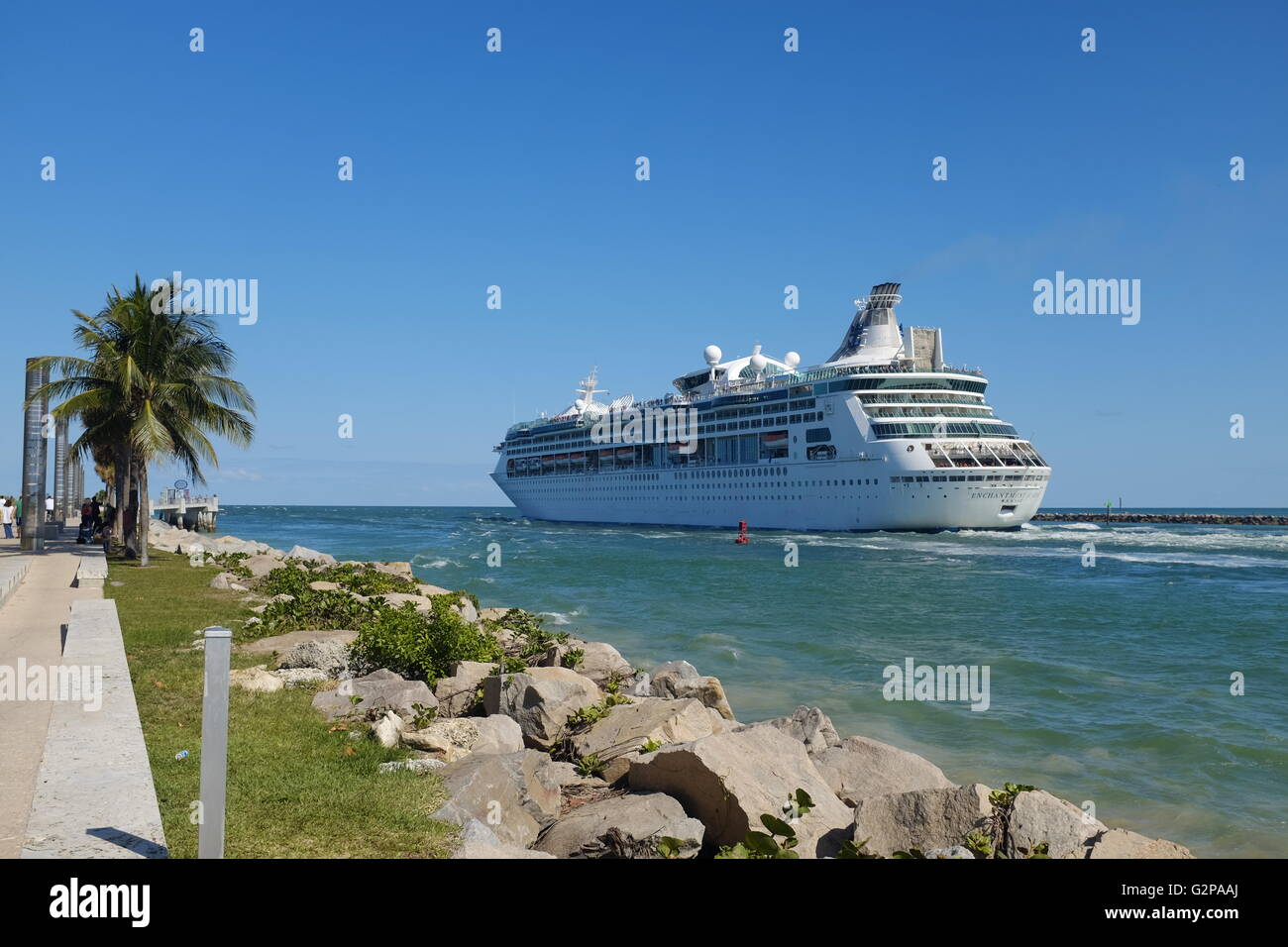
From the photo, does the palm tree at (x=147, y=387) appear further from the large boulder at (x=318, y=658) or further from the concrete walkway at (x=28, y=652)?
the large boulder at (x=318, y=658)

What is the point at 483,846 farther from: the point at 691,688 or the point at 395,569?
the point at 395,569

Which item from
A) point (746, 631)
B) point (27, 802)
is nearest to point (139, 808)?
point (27, 802)

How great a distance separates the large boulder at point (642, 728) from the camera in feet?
26.2

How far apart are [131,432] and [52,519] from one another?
20.8 metres

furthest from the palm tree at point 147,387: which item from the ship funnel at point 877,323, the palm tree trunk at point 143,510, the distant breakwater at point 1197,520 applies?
the distant breakwater at point 1197,520

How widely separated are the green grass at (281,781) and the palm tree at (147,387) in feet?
51.5

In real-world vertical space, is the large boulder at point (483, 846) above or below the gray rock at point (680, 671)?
above

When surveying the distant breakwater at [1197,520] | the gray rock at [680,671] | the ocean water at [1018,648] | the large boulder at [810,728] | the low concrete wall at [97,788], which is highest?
the low concrete wall at [97,788]

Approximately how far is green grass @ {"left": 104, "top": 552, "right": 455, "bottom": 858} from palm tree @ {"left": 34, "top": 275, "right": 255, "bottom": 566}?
15.7 metres

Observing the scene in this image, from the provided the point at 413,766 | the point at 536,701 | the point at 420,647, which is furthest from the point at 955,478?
the point at 413,766

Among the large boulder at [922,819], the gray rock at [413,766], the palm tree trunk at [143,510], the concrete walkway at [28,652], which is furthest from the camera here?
the palm tree trunk at [143,510]

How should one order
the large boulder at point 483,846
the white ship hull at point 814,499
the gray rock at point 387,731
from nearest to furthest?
the large boulder at point 483,846 < the gray rock at point 387,731 < the white ship hull at point 814,499

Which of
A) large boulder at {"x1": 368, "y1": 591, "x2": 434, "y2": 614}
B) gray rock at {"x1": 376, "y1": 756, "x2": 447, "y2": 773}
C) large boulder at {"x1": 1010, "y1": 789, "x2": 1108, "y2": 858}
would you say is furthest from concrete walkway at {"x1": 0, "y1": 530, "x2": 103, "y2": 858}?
large boulder at {"x1": 1010, "y1": 789, "x2": 1108, "y2": 858}
